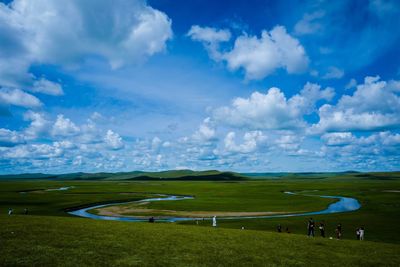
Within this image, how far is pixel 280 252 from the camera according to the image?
105 feet

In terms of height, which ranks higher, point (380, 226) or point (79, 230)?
point (79, 230)

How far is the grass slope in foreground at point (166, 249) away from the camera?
25062 millimetres

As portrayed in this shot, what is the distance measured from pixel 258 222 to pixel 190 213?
23468 mm

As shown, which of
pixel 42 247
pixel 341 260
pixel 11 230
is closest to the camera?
pixel 42 247

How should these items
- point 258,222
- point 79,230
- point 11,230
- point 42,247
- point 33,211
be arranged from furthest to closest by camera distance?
point 33,211
point 258,222
point 79,230
point 11,230
point 42,247

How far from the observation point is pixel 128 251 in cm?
2839

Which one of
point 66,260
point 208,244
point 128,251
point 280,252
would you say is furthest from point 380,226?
point 66,260

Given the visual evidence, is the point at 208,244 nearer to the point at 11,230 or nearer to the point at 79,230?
the point at 79,230

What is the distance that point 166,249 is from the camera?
3033 cm

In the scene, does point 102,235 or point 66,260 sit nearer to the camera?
point 66,260

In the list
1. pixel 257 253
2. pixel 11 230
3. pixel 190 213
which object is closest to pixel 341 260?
pixel 257 253

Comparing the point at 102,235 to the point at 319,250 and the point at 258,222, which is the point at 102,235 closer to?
the point at 319,250

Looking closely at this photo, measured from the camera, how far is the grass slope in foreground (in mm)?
25062

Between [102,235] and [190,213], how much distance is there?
170ft
